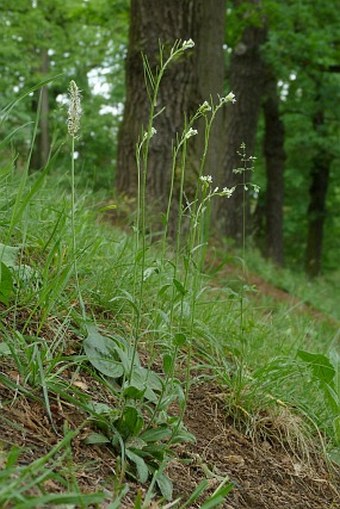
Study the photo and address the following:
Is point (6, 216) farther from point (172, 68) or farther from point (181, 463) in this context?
point (172, 68)

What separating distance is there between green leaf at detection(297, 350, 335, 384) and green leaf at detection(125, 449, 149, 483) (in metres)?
0.94

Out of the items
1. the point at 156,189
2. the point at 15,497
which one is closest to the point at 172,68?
the point at 156,189

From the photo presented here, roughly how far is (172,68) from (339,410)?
4.36 m

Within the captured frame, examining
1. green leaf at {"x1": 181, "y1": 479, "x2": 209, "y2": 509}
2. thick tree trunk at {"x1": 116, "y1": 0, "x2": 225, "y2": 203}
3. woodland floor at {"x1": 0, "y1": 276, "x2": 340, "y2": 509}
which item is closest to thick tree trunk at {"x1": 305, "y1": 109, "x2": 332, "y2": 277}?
thick tree trunk at {"x1": 116, "y1": 0, "x2": 225, "y2": 203}

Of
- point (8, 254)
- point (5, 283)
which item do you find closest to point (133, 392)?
point (5, 283)

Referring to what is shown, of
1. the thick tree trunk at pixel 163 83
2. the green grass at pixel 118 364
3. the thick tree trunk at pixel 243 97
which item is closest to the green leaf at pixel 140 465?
the green grass at pixel 118 364

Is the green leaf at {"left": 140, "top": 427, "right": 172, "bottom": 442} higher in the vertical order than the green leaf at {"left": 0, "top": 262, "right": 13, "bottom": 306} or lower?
lower

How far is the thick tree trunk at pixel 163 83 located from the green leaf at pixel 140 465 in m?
4.33

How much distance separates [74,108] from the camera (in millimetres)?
1684

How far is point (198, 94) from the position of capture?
620 centimetres

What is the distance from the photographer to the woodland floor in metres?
1.53

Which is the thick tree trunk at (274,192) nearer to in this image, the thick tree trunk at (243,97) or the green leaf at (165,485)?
the thick tree trunk at (243,97)

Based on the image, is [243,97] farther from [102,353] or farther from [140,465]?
[140,465]

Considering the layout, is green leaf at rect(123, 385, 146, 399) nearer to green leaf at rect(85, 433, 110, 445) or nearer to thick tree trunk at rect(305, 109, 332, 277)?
green leaf at rect(85, 433, 110, 445)
